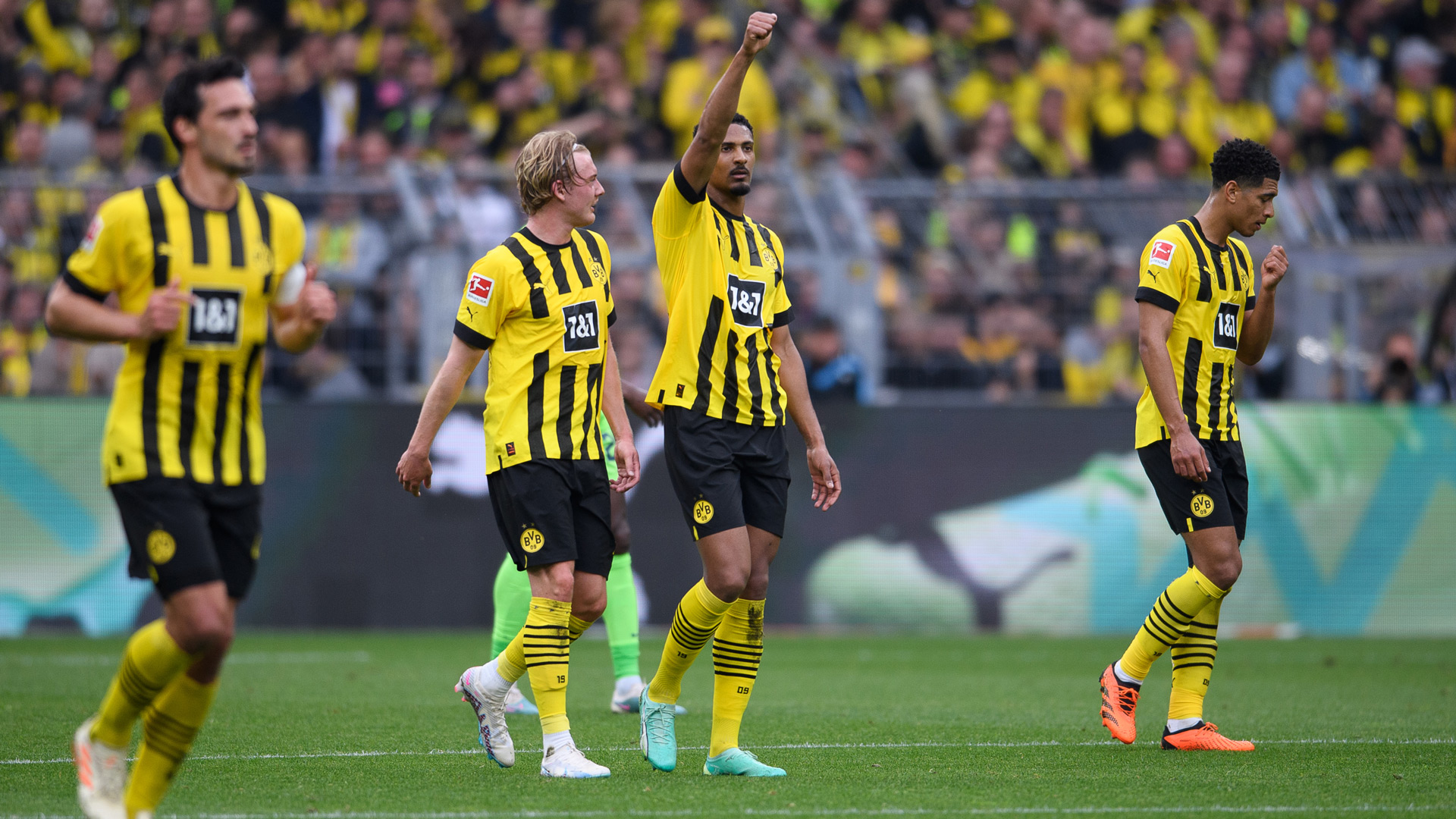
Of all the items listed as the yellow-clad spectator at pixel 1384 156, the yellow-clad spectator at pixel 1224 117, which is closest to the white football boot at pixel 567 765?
the yellow-clad spectator at pixel 1224 117

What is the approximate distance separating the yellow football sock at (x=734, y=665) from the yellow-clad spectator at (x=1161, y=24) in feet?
41.2

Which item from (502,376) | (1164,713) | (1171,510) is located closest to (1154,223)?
(1164,713)

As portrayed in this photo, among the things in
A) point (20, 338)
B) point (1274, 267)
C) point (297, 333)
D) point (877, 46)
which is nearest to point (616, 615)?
point (1274, 267)

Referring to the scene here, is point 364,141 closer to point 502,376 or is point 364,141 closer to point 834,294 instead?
point 834,294

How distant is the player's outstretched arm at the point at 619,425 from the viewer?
19.4 feet

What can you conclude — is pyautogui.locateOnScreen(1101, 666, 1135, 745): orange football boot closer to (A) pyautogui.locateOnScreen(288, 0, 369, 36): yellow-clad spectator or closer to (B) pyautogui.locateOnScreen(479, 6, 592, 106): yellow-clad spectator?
(B) pyautogui.locateOnScreen(479, 6, 592, 106): yellow-clad spectator

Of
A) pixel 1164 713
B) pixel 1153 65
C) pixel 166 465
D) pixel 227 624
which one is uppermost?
pixel 1153 65

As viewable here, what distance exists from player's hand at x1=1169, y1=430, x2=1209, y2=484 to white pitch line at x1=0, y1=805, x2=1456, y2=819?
5.43 feet

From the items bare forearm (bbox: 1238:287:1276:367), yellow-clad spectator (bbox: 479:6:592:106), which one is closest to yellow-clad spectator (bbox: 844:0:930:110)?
yellow-clad spectator (bbox: 479:6:592:106)

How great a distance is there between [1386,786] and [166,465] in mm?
4202

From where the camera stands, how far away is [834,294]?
12.6 m

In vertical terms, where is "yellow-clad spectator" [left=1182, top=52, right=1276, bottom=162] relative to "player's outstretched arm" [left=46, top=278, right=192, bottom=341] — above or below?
above

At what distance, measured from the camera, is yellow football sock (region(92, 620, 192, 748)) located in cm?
442

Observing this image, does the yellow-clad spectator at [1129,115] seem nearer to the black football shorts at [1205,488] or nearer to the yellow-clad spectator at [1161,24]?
the yellow-clad spectator at [1161,24]
